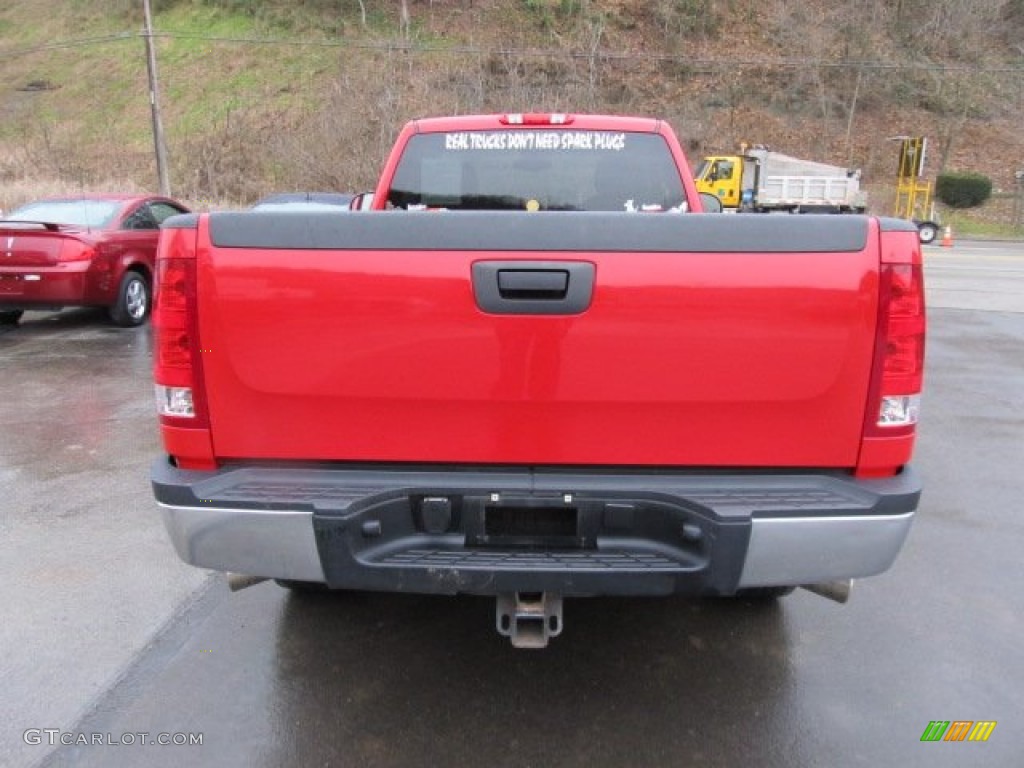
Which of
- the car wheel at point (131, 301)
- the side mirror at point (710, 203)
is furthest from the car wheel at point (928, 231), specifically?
the side mirror at point (710, 203)

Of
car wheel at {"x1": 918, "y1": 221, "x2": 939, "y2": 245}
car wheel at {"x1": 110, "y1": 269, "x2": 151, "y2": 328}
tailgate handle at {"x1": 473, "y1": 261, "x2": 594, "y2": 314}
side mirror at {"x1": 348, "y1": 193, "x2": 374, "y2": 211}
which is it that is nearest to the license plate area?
tailgate handle at {"x1": 473, "y1": 261, "x2": 594, "y2": 314}

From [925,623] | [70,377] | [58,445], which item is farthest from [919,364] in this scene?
[70,377]

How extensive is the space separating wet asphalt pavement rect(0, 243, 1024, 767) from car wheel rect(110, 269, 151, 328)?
604 cm

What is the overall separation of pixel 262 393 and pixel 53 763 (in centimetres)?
138

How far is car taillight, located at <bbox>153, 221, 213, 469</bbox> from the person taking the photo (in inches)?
93.6

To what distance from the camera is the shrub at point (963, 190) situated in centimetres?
3391

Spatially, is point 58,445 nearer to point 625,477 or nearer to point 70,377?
point 70,377

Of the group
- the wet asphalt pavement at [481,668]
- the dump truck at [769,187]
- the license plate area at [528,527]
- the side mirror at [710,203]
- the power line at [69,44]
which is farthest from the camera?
the power line at [69,44]

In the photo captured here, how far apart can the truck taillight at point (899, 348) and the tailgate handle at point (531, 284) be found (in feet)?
2.80

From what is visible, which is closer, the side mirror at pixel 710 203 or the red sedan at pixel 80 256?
the side mirror at pixel 710 203

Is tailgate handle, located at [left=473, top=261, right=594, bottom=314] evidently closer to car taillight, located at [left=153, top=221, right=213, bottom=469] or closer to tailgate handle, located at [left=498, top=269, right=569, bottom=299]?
tailgate handle, located at [left=498, top=269, right=569, bottom=299]

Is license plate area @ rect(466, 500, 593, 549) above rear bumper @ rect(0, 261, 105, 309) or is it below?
above

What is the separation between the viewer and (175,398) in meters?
2.49

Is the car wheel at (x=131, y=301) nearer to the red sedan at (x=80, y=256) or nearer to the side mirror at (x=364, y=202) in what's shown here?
the red sedan at (x=80, y=256)
